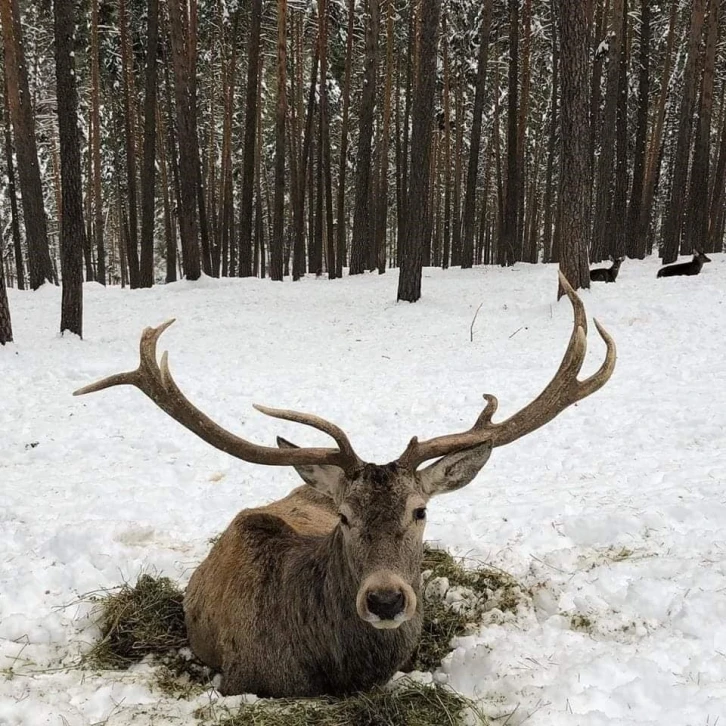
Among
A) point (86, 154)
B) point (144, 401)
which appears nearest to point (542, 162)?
point (86, 154)

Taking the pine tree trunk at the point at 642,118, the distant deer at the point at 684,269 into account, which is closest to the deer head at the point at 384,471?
the distant deer at the point at 684,269

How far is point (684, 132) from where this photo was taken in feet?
68.7

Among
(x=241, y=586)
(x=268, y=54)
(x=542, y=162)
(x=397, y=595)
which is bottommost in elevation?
(x=241, y=586)

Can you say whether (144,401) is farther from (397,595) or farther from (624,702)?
(624,702)

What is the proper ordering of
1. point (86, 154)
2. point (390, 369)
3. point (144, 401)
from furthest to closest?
1. point (86, 154)
2. point (390, 369)
3. point (144, 401)

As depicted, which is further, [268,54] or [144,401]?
[268,54]

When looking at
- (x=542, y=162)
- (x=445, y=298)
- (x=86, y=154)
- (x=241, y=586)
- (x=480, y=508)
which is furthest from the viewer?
(x=542, y=162)

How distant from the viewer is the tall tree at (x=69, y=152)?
11.1 metres

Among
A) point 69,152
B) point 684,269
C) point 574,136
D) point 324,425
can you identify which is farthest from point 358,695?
point 684,269

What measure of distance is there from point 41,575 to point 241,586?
1548 mm

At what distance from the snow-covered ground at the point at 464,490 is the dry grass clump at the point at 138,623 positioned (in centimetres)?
13

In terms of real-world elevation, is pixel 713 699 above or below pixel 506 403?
above

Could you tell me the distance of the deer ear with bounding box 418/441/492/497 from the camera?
3428 millimetres

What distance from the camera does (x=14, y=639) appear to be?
380 centimetres
